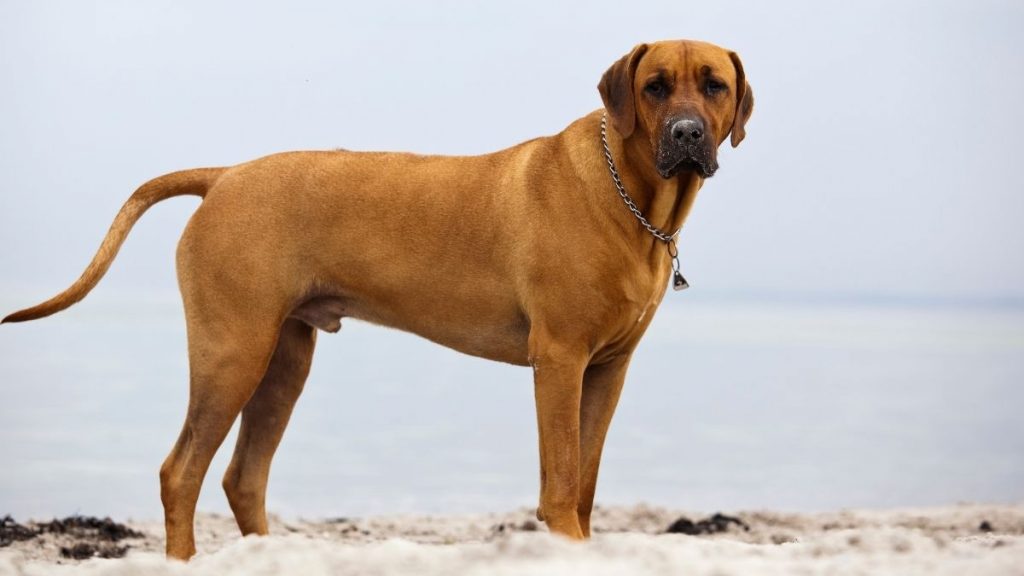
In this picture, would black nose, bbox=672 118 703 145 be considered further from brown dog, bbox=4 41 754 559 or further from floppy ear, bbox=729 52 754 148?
floppy ear, bbox=729 52 754 148

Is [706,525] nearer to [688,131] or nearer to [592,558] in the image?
[688,131]

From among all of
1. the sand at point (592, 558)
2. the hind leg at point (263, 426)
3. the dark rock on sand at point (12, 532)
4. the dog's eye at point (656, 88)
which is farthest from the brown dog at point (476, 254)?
the dark rock on sand at point (12, 532)

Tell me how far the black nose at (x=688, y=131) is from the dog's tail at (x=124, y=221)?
8.05ft

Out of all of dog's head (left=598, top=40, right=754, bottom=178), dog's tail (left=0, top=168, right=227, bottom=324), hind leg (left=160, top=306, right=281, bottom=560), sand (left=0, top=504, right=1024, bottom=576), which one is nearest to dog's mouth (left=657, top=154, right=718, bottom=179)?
dog's head (left=598, top=40, right=754, bottom=178)

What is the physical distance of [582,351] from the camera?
565cm

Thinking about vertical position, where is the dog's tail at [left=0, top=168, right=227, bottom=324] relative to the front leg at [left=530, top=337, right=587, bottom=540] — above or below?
above

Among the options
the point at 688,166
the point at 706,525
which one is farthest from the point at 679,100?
the point at 706,525

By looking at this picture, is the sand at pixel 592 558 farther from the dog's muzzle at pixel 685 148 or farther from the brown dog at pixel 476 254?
the dog's muzzle at pixel 685 148

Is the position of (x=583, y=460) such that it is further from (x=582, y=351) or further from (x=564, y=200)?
(x=564, y=200)

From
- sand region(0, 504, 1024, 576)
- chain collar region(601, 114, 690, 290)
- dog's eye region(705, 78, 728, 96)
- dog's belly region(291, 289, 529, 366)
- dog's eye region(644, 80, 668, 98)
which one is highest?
dog's eye region(705, 78, 728, 96)

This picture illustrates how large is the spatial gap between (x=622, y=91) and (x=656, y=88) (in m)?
0.17

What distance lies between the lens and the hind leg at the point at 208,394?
6.14 m

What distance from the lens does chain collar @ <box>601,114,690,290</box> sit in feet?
18.7

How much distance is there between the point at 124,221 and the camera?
6.42 metres
